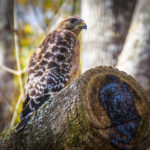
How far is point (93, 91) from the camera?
2256mm

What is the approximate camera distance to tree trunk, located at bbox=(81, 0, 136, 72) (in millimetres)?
6289

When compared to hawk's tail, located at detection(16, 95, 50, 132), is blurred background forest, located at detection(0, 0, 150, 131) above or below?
above

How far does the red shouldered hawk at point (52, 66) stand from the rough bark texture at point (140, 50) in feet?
4.03

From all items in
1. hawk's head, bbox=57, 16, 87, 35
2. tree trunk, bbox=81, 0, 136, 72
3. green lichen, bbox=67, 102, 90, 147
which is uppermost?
tree trunk, bbox=81, 0, 136, 72

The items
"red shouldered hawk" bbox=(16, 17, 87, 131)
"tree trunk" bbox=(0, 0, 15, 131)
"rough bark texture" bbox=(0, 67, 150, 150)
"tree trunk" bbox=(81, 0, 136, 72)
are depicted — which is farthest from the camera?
"tree trunk" bbox=(0, 0, 15, 131)

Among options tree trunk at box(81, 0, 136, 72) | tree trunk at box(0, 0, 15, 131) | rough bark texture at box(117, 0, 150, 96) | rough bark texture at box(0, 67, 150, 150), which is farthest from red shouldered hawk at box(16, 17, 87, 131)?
tree trunk at box(0, 0, 15, 131)

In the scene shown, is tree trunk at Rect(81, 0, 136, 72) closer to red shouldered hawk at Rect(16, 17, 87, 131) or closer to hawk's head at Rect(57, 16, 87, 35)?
hawk's head at Rect(57, 16, 87, 35)

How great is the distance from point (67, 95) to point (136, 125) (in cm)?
65

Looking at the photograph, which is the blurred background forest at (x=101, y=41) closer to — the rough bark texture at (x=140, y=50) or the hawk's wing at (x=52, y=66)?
the rough bark texture at (x=140, y=50)

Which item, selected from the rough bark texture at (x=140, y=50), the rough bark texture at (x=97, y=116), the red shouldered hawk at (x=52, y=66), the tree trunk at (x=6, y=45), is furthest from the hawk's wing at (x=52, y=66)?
the tree trunk at (x=6, y=45)

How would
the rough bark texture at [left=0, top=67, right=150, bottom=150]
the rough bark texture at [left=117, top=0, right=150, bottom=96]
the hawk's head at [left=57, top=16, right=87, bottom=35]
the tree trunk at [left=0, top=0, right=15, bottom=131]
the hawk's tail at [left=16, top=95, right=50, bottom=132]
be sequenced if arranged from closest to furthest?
1. the rough bark texture at [left=0, top=67, right=150, bottom=150]
2. the hawk's tail at [left=16, top=95, right=50, bottom=132]
3. the hawk's head at [left=57, top=16, right=87, bottom=35]
4. the rough bark texture at [left=117, top=0, right=150, bottom=96]
5. the tree trunk at [left=0, top=0, right=15, bottom=131]

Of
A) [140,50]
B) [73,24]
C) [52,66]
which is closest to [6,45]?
[73,24]

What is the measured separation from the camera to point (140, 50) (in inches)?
205

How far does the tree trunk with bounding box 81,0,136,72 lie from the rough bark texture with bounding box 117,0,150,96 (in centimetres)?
88
